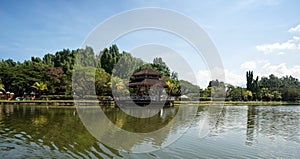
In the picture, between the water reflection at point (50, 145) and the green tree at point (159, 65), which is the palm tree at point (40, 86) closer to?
the green tree at point (159, 65)

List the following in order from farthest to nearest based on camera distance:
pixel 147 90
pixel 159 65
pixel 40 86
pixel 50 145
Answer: pixel 159 65 → pixel 40 86 → pixel 147 90 → pixel 50 145

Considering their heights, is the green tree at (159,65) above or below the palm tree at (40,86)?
above

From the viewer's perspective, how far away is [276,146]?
938 centimetres

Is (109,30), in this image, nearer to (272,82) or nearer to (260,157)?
(260,157)

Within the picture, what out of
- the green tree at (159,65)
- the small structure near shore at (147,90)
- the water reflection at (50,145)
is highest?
the green tree at (159,65)

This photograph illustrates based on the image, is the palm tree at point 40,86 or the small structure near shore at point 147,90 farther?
the palm tree at point 40,86

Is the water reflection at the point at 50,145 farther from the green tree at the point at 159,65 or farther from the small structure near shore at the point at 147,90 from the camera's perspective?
the green tree at the point at 159,65

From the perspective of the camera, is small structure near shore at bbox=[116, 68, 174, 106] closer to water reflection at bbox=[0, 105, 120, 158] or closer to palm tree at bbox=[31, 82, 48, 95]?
palm tree at bbox=[31, 82, 48, 95]

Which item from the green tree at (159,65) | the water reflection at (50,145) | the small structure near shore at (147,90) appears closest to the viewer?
the water reflection at (50,145)

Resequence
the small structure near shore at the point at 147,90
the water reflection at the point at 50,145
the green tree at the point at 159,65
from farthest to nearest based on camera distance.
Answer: the green tree at the point at 159,65 → the small structure near shore at the point at 147,90 → the water reflection at the point at 50,145

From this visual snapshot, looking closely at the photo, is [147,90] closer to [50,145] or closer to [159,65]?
[159,65]

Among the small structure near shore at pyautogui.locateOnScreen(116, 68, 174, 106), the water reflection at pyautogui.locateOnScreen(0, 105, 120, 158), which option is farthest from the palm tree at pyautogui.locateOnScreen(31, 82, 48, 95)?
the water reflection at pyautogui.locateOnScreen(0, 105, 120, 158)

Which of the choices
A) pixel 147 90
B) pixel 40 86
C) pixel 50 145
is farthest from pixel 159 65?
pixel 50 145

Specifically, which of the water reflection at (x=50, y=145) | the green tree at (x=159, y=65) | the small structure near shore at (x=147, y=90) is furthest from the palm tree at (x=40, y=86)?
the water reflection at (x=50, y=145)
